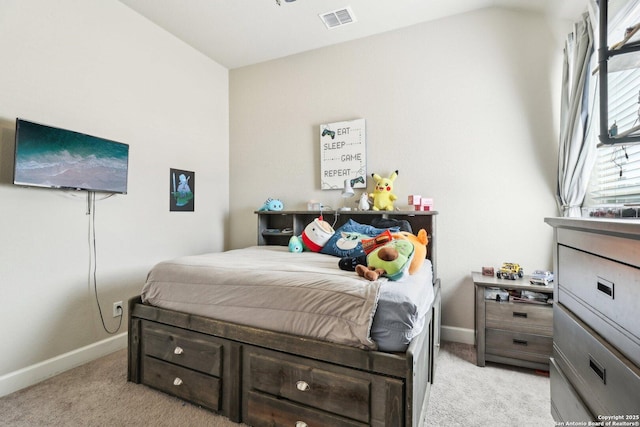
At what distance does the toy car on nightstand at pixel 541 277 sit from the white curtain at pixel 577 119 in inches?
18.7

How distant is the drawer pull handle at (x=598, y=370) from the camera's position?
0.80 m

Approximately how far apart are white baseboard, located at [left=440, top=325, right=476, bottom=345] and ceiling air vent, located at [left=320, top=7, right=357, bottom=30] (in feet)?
9.73

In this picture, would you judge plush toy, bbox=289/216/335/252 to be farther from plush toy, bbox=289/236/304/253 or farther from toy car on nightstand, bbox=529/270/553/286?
toy car on nightstand, bbox=529/270/553/286

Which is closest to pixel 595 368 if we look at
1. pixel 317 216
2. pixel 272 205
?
pixel 317 216

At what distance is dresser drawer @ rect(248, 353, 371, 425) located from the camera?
4.14ft

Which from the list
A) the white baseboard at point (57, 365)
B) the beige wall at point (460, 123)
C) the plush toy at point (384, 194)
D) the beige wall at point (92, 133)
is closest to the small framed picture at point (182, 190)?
the beige wall at point (92, 133)

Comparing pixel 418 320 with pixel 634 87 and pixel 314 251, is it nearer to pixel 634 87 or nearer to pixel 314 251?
pixel 314 251

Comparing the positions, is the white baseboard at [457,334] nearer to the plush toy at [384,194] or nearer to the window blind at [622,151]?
the plush toy at [384,194]

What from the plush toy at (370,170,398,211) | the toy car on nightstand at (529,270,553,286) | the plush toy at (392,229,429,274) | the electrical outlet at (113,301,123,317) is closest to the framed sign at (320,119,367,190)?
the plush toy at (370,170,398,211)

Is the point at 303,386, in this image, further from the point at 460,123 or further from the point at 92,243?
the point at 460,123

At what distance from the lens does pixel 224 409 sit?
1.60m

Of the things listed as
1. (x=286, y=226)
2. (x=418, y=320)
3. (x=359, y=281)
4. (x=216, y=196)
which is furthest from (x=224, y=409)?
(x=216, y=196)

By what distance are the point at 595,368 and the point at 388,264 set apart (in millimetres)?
827

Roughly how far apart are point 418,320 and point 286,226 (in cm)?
221
